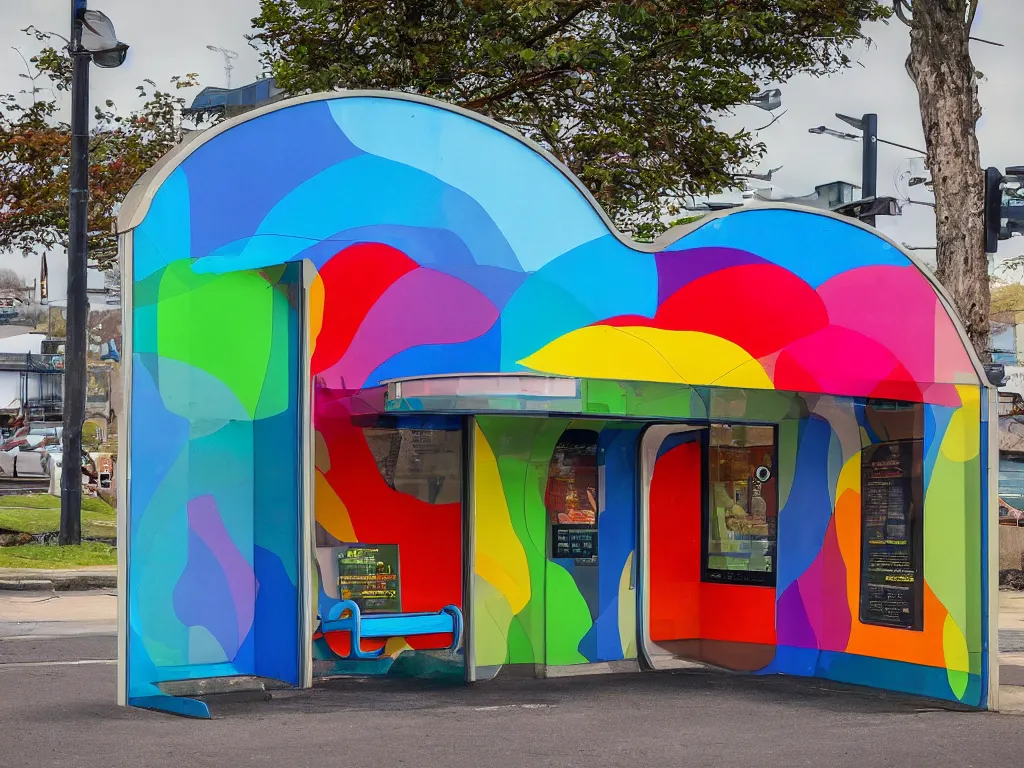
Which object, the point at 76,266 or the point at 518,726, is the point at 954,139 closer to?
the point at 518,726

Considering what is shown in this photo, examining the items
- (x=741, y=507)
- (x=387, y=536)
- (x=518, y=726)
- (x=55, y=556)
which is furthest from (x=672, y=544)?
(x=55, y=556)

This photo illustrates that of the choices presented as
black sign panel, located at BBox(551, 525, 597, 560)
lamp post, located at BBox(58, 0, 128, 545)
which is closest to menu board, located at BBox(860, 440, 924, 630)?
black sign panel, located at BBox(551, 525, 597, 560)

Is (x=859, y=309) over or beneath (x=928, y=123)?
beneath

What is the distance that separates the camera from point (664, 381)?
9.27 metres

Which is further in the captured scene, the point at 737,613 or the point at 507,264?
the point at 737,613

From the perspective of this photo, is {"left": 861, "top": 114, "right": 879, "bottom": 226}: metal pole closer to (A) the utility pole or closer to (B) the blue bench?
(A) the utility pole

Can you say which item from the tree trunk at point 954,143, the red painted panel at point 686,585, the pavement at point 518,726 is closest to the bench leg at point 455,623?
the pavement at point 518,726

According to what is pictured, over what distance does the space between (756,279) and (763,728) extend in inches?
129

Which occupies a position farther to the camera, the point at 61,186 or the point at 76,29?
the point at 61,186

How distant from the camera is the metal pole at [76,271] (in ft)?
57.3

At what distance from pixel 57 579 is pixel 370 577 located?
856cm

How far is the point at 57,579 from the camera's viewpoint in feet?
54.5

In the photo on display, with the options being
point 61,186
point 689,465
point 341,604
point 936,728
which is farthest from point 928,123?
point 61,186

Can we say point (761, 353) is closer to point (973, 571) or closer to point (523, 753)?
point (973, 571)
